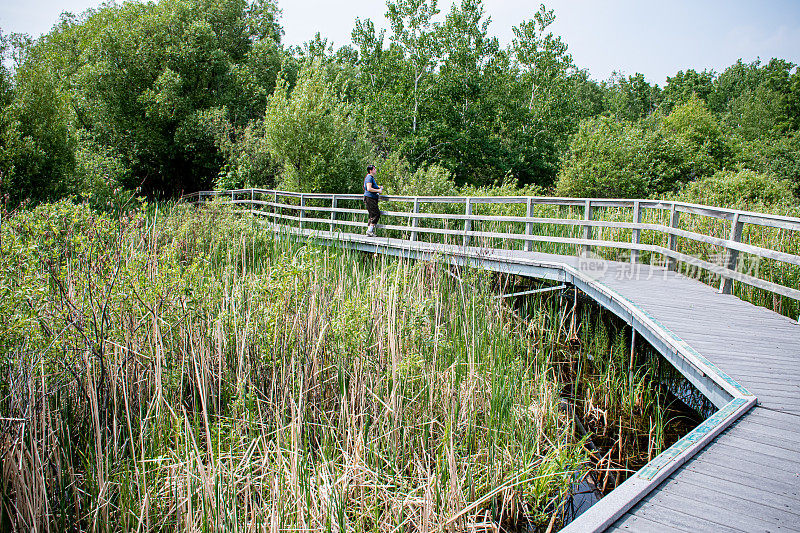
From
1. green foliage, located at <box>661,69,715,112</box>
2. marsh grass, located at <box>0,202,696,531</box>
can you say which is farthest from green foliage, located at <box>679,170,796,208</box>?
green foliage, located at <box>661,69,715,112</box>

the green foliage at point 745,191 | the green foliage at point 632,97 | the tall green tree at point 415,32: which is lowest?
the green foliage at point 745,191

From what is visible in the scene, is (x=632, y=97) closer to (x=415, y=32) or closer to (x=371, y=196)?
(x=415, y=32)

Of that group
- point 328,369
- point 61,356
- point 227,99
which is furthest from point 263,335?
point 227,99

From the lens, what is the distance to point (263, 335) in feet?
13.9

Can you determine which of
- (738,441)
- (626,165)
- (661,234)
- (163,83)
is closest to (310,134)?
(163,83)

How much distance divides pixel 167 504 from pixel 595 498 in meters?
2.99

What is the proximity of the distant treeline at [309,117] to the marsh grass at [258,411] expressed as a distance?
36.8ft

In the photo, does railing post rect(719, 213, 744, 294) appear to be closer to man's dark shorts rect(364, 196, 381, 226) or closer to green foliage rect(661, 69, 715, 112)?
man's dark shorts rect(364, 196, 381, 226)

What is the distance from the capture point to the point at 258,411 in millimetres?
3873

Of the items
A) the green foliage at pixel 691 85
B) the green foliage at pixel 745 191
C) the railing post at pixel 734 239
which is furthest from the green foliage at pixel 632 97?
the railing post at pixel 734 239

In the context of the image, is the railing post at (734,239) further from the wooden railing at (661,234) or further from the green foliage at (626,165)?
the green foliage at (626,165)

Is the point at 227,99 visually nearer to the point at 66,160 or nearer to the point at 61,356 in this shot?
the point at 66,160

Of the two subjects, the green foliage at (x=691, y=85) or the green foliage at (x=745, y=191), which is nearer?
the green foliage at (x=745, y=191)

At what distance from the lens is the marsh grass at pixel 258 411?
2.83 metres
